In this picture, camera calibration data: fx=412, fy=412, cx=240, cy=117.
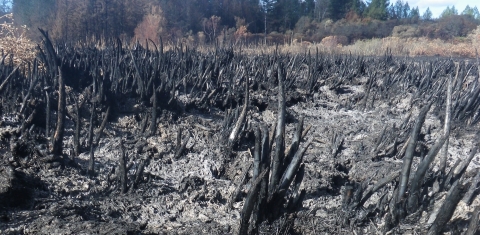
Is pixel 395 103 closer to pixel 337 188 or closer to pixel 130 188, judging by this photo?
pixel 337 188

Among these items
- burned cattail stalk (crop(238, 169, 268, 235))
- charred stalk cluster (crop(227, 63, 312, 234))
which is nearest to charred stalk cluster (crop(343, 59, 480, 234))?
charred stalk cluster (crop(227, 63, 312, 234))

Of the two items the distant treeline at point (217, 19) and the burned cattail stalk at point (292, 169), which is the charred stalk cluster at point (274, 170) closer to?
the burned cattail stalk at point (292, 169)

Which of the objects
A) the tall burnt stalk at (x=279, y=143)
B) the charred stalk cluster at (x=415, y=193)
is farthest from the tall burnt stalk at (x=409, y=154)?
the tall burnt stalk at (x=279, y=143)

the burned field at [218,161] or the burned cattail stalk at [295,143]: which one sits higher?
the burned cattail stalk at [295,143]

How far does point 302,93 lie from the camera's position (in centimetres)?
586

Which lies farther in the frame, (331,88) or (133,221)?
(331,88)

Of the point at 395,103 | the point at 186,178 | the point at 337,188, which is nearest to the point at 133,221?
the point at 186,178

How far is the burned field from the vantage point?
2.01 metres

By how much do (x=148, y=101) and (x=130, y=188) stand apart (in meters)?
1.68

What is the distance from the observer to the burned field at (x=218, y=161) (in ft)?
6.59

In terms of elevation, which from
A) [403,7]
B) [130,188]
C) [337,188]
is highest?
[403,7]

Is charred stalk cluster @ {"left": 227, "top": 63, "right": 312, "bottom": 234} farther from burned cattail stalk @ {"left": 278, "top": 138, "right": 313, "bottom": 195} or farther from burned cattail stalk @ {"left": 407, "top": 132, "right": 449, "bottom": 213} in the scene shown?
burned cattail stalk @ {"left": 407, "top": 132, "right": 449, "bottom": 213}

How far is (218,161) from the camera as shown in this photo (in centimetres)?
326

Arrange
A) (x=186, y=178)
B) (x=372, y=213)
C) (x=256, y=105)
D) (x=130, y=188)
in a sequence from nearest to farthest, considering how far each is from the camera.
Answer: (x=372, y=213) → (x=130, y=188) → (x=186, y=178) → (x=256, y=105)
